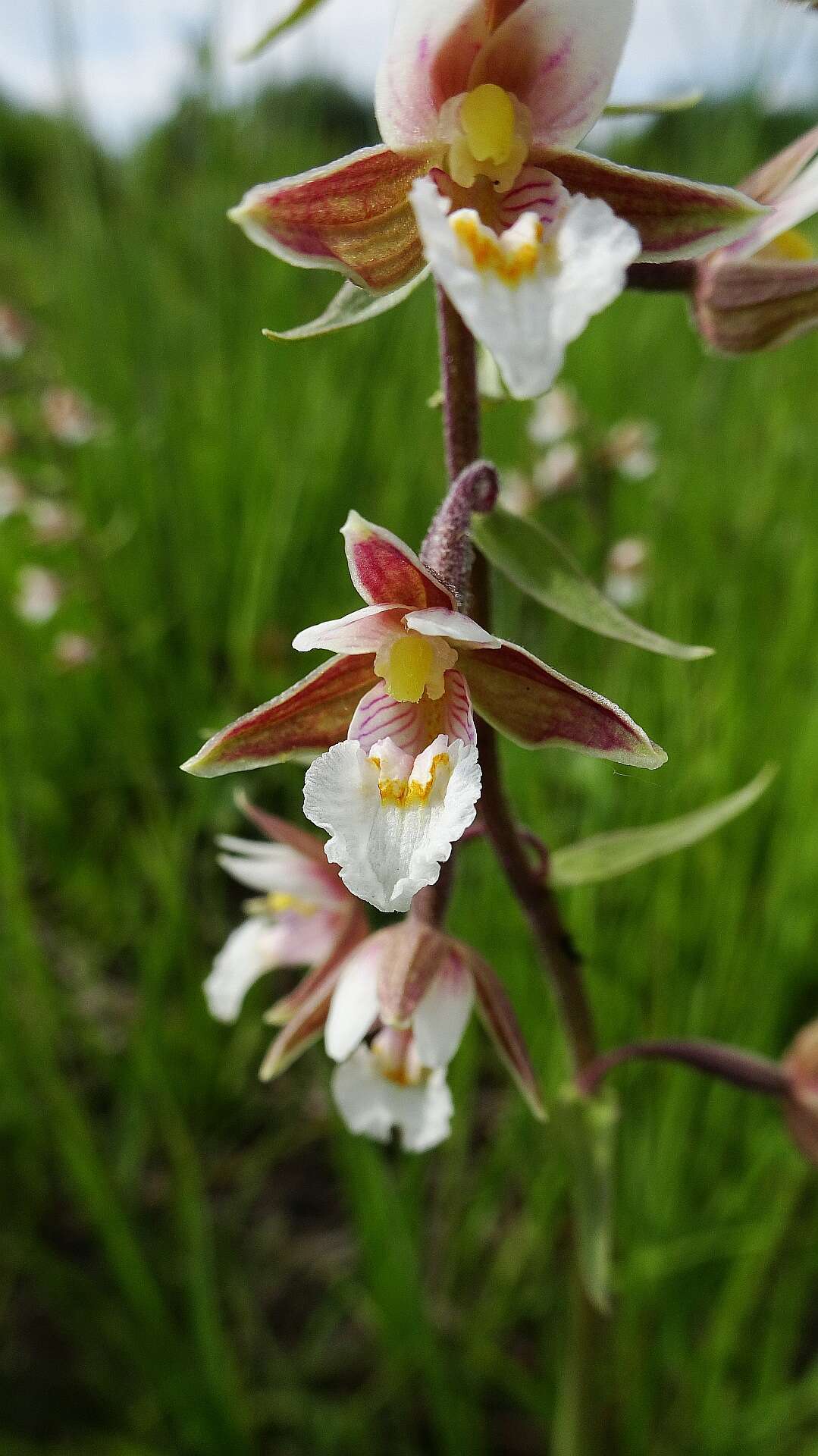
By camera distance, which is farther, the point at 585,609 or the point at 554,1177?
the point at 554,1177

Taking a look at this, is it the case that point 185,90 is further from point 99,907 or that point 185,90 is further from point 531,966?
point 531,966

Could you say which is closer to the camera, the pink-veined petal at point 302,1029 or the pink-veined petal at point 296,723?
the pink-veined petal at point 296,723

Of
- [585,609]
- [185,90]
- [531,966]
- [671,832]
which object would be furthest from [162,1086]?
[185,90]

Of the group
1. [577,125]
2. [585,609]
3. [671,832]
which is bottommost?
[671,832]

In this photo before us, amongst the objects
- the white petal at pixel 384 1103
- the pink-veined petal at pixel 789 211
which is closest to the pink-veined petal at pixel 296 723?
the white petal at pixel 384 1103

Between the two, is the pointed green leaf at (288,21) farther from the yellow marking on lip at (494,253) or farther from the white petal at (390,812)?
the white petal at (390,812)
